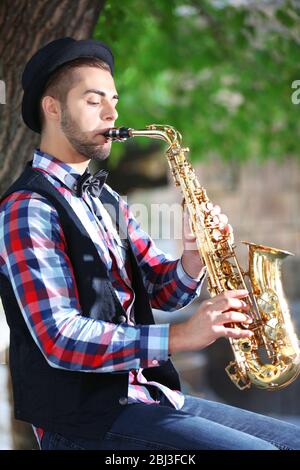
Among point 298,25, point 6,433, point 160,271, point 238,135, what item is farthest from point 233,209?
point 160,271

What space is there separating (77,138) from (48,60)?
0.26 m

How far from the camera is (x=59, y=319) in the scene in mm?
2396

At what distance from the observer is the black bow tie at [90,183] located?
2713 mm

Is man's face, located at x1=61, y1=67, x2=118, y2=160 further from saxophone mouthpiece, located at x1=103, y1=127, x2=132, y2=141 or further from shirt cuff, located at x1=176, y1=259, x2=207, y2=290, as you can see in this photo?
shirt cuff, located at x1=176, y1=259, x2=207, y2=290

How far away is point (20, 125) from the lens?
11.6 ft

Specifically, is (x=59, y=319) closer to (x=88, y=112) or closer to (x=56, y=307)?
(x=56, y=307)

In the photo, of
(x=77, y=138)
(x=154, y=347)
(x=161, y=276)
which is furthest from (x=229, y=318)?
(x=77, y=138)

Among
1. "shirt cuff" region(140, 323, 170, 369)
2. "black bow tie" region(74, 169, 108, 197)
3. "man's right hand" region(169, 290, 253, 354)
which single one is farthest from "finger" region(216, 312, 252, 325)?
"black bow tie" region(74, 169, 108, 197)

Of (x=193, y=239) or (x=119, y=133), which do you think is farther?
(x=193, y=239)

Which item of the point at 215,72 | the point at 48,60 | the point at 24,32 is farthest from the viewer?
the point at 215,72

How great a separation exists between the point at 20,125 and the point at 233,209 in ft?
31.9

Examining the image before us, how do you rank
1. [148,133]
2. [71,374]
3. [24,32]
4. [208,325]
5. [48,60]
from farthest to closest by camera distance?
[24,32], [148,133], [48,60], [71,374], [208,325]

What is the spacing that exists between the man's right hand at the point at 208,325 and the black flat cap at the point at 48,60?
882mm

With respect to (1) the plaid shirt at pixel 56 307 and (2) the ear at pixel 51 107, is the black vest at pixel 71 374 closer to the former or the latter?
(1) the plaid shirt at pixel 56 307
